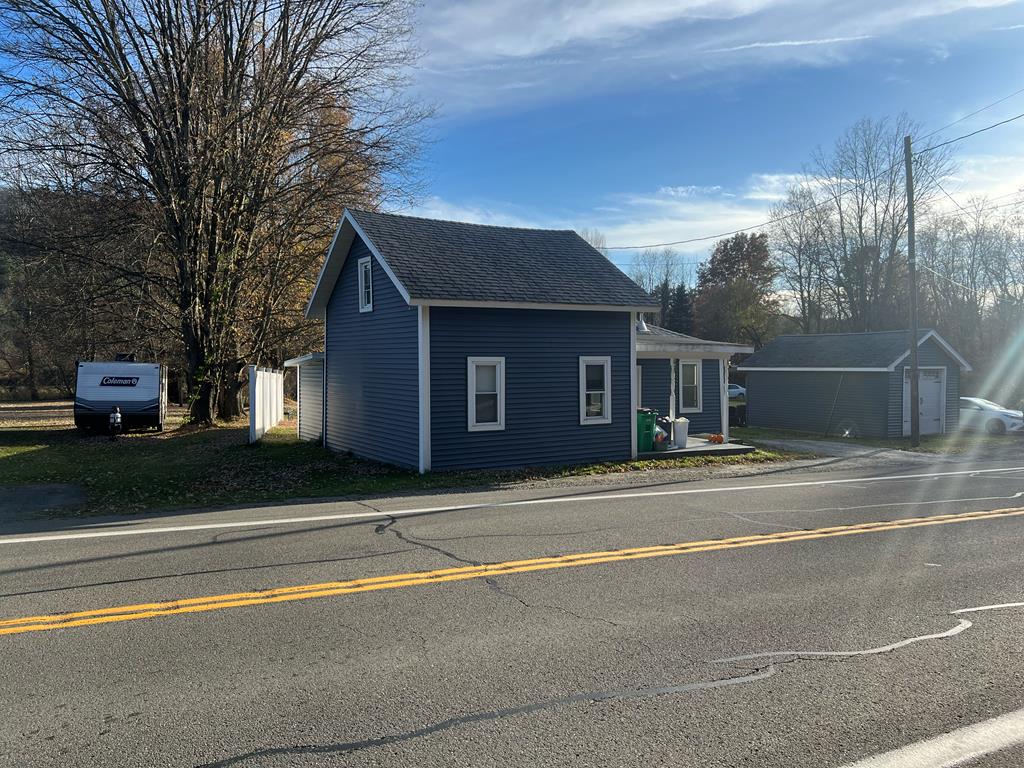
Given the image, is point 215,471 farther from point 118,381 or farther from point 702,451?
point 118,381

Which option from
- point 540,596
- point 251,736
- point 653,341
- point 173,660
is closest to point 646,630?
point 540,596

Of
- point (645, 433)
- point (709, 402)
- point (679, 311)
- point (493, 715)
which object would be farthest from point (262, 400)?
point (679, 311)

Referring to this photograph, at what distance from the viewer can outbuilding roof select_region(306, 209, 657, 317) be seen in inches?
619

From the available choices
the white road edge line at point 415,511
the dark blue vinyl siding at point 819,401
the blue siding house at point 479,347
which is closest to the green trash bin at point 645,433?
the blue siding house at point 479,347

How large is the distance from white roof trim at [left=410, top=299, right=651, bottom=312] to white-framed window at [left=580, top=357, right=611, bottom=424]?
1187 millimetres

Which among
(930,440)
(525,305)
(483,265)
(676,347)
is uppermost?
(483,265)

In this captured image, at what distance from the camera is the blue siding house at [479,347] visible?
15.5 m

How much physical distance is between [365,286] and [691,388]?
34.3 feet

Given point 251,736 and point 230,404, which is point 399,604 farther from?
point 230,404

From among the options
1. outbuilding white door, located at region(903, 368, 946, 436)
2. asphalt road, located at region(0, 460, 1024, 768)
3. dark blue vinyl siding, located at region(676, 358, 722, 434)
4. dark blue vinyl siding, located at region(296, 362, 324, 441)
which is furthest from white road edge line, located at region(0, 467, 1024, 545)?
outbuilding white door, located at region(903, 368, 946, 436)

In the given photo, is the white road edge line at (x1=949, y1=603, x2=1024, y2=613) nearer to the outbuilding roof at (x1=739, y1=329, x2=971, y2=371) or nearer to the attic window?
the attic window

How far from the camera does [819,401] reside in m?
29.5

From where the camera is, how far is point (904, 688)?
4.57 meters

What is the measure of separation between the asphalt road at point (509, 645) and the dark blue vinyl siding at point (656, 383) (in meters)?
12.0
